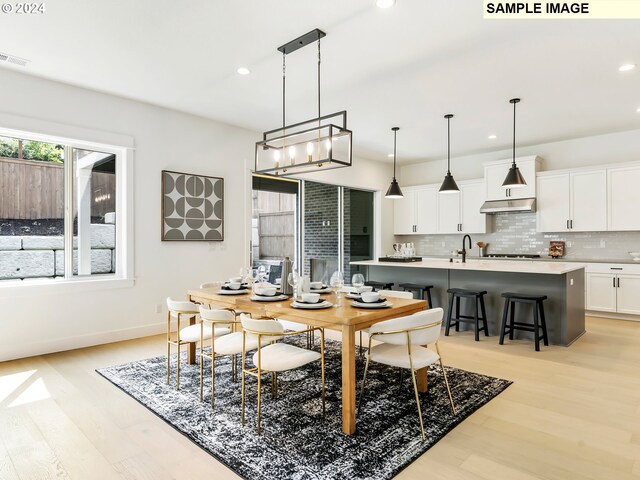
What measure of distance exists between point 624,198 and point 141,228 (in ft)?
22.5

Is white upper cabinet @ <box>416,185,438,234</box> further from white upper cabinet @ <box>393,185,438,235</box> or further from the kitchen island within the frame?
the kitchen island

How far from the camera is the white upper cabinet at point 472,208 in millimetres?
7312

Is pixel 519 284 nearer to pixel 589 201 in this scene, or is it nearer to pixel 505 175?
pixel 589 201

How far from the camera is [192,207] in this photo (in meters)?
5.25

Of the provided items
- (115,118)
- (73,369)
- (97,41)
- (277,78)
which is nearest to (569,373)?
(277,78)

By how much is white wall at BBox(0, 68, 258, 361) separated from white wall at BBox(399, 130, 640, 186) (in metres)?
4.33

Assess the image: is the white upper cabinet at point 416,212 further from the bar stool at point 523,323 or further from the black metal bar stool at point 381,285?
the bar stool at point 523,323

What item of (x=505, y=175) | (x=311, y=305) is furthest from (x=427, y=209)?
(x=311, y=305)

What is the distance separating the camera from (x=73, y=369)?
364 cm

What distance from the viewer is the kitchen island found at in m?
4.39

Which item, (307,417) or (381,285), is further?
(381,285)

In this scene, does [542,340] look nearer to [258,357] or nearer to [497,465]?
[497,465]

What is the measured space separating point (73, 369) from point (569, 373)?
455cm

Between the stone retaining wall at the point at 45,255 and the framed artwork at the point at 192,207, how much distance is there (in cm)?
67
